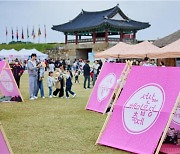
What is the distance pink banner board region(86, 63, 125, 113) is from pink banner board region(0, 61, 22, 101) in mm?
3663

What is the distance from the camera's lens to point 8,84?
46.1ft

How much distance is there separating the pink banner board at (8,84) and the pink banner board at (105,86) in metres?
3.66

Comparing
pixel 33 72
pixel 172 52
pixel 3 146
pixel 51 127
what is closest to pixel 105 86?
pixel 51 127

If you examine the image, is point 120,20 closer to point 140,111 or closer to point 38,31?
point 38,31

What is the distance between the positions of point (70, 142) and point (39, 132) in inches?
48.6

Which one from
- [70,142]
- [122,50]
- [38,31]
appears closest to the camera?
[70,142]

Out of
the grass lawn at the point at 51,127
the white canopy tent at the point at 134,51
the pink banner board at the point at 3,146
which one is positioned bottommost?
the grass lawn at the point at 51,127

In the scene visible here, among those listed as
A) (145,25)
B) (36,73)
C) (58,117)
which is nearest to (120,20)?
(145,25)

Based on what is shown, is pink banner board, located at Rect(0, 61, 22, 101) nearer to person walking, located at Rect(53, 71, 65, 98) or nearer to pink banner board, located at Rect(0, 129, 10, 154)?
person walking, located at Rect(53, 71, 65, 98)

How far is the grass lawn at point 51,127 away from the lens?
680 cm

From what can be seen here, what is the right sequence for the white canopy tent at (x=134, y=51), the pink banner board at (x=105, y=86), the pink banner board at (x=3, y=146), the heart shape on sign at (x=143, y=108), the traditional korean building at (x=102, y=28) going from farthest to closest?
the traditional korean building at (x=102, y=28) < the white canopy tent at (x=134, y=51) < the pink banner board at (x=105, y=86) < the heart shape on sign at (x=143, y=108) < the pink banner board at (x=3, y=146)

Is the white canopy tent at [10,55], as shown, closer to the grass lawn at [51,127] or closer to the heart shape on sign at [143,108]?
the grass lawn at [51,127]

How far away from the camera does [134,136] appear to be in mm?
6480

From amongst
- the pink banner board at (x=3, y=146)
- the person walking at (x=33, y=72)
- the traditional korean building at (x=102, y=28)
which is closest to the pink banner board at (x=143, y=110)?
the pink banner board at (x=3, y=146)
